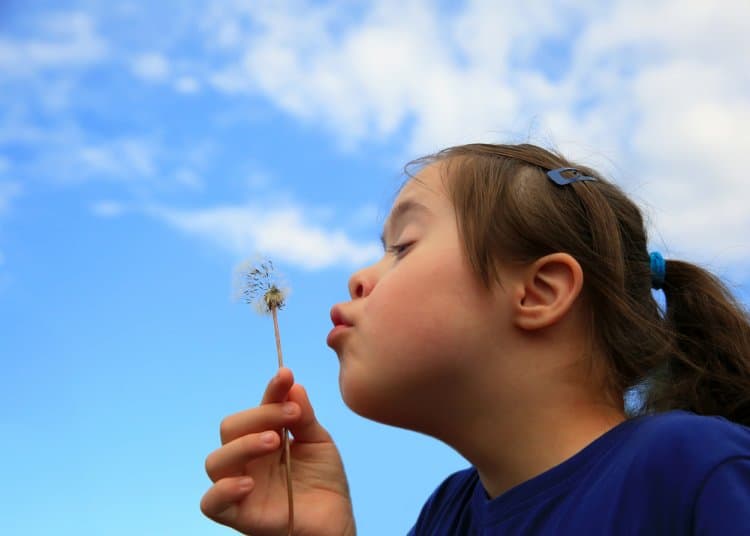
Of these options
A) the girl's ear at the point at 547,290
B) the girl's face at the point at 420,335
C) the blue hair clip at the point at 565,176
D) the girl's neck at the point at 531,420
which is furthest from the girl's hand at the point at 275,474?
the blue hair clip at the point at 565,176

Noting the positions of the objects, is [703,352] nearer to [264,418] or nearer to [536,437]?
[536,437]

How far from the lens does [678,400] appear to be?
2.30 meters

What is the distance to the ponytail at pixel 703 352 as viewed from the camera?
89.2 inches

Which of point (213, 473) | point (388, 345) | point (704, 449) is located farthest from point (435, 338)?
point (213, 473)

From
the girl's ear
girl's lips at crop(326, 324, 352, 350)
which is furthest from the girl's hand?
the girl's ear

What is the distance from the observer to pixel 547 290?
2.09m

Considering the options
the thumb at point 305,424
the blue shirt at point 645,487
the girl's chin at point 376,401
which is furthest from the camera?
the thumb at point 305,424

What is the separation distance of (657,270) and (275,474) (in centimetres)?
130

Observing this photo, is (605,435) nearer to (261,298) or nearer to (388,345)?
(388,345)

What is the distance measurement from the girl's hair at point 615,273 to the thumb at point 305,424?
0.69 m

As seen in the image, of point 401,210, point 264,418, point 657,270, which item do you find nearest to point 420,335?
point 401,210

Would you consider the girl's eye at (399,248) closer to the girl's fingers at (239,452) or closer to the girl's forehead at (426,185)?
the girl's forehead at (426,185)

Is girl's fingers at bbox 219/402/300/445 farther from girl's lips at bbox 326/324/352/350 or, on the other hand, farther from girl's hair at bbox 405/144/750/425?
girl's hair at bbox 405/144/750/425

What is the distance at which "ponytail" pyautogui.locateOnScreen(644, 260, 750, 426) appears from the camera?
2.27 meters
